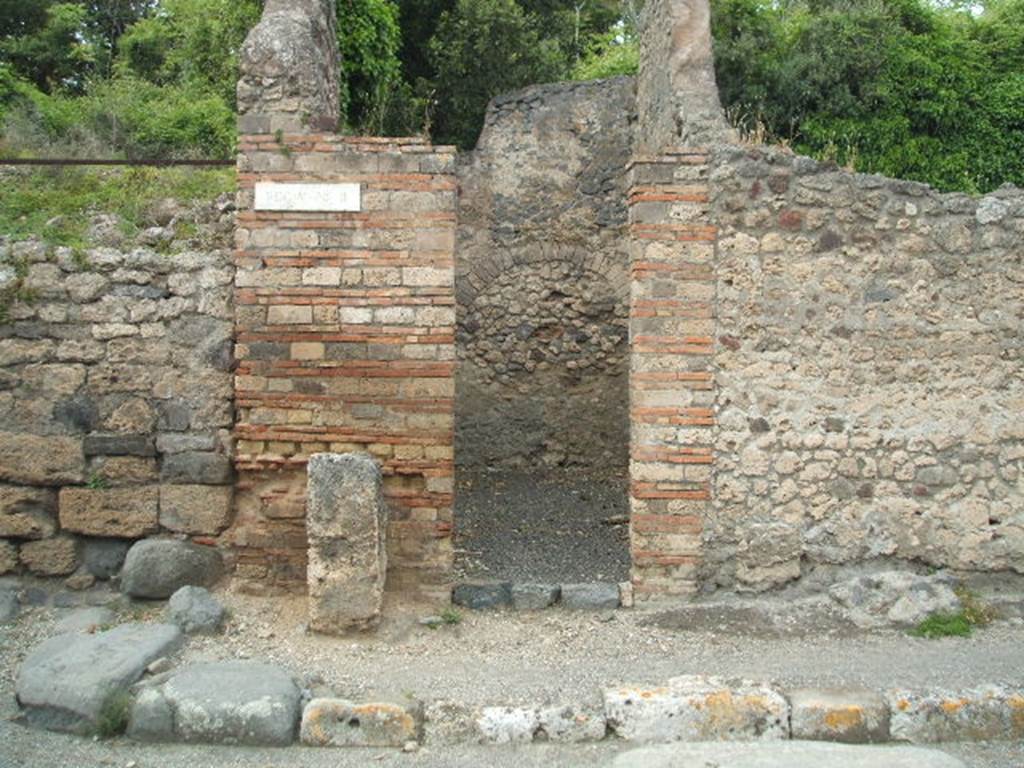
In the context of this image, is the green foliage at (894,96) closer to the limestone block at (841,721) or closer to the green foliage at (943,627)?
the green foliage at (943,627)

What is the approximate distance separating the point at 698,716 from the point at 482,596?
166cm

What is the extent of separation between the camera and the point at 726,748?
4156mm

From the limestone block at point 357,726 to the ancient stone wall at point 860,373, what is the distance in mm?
2155

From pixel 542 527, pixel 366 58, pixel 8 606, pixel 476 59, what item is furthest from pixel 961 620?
pixel 476 59

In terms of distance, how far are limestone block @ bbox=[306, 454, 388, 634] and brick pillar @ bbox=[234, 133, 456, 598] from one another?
18.1 inches

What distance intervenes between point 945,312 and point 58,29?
16.6 metres

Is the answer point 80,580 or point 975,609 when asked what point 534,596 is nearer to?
point 975,609

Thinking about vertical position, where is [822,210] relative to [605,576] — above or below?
above

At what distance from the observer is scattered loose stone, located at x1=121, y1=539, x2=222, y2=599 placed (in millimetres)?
5637

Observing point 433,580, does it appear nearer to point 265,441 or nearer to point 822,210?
point 265,441

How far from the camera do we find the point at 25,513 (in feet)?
18.9

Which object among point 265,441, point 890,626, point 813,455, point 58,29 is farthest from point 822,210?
point 58,29

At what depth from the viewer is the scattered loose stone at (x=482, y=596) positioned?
5711 millimetres

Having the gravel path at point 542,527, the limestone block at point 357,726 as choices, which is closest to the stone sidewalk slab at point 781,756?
the limestone block at point 357,726
